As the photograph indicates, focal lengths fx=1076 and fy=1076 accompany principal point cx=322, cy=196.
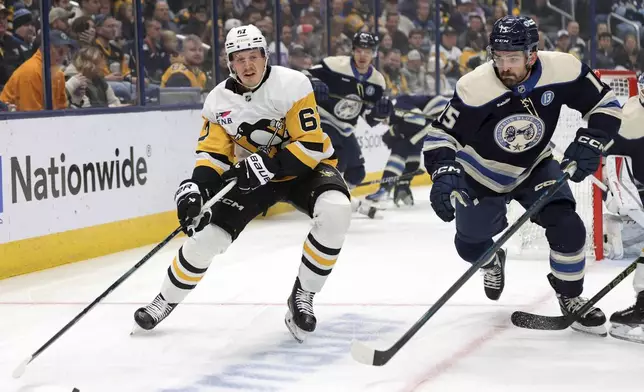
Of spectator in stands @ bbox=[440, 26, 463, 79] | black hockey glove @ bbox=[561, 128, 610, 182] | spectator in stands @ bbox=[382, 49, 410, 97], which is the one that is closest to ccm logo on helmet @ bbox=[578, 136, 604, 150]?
black hockey glove @ bbox=[561, 128, 610, 182]

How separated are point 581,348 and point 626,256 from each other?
6.43 feet

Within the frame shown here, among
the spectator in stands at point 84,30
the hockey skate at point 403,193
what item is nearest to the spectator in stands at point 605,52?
the hockey skate at point 403,193

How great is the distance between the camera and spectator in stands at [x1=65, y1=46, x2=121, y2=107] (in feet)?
18.4

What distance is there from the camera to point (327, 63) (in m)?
6.85

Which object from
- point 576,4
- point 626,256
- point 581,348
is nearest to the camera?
point 581,348

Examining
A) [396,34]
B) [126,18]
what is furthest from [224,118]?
[396,34]

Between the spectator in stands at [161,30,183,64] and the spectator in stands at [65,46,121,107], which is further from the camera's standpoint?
the spectator in stands at [161,30,183,64]

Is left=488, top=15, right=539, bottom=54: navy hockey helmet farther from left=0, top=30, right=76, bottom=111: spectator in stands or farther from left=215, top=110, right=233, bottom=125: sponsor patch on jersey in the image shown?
left=0, top=30, right=76, bottom=111: spectator in stands

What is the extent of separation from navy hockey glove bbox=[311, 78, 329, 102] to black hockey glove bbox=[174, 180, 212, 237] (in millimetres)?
3123

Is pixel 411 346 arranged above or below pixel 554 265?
below

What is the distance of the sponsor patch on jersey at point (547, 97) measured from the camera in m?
3.48

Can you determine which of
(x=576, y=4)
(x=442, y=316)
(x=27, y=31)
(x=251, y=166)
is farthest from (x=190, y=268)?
(x=576, y=4)

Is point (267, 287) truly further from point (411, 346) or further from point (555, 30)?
point (555, 30)

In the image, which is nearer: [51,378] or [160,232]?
[51,378]
